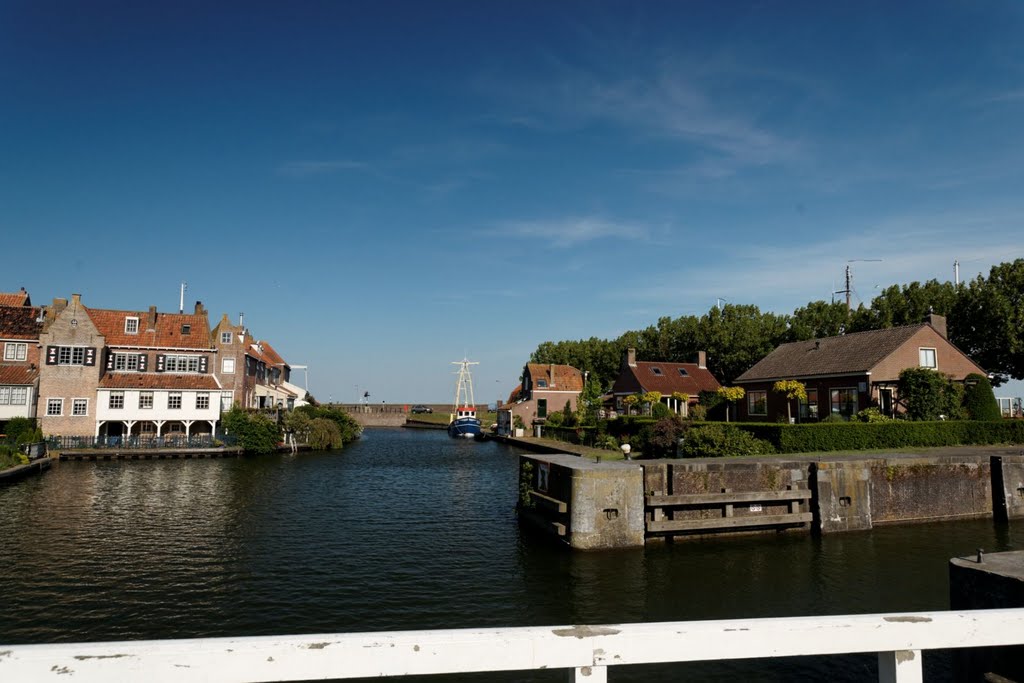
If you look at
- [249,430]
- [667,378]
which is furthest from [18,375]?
[667,378]

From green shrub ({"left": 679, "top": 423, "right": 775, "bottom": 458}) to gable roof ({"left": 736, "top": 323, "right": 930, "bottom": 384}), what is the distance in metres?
15.0

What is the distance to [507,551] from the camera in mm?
21375

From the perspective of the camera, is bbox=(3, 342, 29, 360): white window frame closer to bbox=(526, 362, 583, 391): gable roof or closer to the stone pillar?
bbox=(526, 362, 583, 391): gable roof

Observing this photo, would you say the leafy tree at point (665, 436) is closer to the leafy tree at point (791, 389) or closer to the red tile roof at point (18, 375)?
the leafy tree at point (791, 389)

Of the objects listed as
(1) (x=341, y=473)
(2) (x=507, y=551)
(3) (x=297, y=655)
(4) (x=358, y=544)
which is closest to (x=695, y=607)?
(2) (x=507, y=551)

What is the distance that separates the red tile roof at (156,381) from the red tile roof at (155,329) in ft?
9.72

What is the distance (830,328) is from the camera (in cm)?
7269

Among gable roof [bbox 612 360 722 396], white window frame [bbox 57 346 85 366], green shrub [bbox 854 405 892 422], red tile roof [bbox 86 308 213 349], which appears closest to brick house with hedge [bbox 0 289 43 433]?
white window frame [bbox 57 346 85 366]

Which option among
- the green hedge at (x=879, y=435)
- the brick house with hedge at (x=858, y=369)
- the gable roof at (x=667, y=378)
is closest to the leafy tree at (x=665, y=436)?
the green hedge at (x=879, y=435)

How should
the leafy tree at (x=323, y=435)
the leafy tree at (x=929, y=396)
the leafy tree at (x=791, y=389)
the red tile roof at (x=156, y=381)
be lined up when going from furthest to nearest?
the leafy tree at (x=323, y=435) → the red tile roof at (x=156, y=381) → the leafy tree at (x=791, y=389) → the leafy tree at (x=929, y=396)

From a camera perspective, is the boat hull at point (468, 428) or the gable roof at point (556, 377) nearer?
the gable roof at point (556, 377)

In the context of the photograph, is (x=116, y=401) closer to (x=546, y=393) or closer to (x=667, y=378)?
(x=546, y=393)

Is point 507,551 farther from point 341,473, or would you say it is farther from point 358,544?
point 341,473

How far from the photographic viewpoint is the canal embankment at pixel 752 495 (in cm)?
2091
